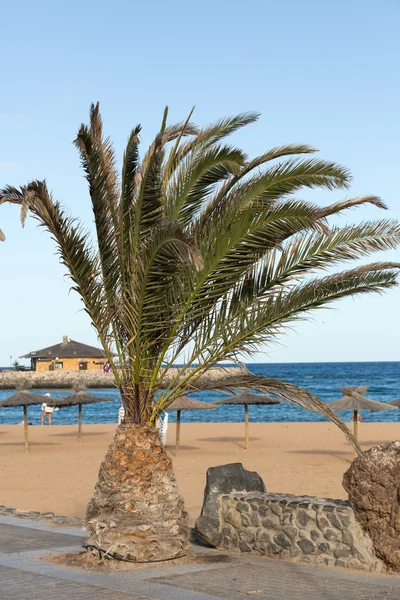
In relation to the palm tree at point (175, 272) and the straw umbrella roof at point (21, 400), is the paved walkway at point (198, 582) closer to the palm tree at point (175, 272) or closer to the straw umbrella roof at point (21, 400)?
the palm tree at point (175, 272)

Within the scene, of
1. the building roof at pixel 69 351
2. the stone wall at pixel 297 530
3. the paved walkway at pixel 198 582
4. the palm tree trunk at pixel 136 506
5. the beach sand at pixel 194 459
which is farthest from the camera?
the building roof at pixel 69 351

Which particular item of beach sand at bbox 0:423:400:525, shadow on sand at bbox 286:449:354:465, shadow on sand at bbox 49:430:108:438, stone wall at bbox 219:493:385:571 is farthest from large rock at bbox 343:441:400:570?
shadow on sand at bbox 49:430:108:438

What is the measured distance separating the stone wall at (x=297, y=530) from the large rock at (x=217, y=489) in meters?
0.09

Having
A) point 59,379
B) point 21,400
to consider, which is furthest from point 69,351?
point 21,400

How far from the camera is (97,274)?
9.95 metres

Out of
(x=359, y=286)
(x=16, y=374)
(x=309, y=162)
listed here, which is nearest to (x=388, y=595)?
(x=359, y=286)

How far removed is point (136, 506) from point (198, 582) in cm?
119

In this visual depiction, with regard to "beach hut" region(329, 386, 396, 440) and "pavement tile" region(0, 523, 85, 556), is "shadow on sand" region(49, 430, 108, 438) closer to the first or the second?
"beach hut" region(329, 386, 396, 440)

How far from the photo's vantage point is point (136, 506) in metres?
9.15

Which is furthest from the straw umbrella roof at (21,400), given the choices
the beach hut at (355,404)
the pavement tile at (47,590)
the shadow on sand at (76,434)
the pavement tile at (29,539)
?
the pavement tile at (47,590)

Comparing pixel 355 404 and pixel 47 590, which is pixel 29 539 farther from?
pixel 355 404

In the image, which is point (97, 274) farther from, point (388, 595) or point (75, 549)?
point (388, 595)

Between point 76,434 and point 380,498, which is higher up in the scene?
point 380,498

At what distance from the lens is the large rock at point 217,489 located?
403 inches
